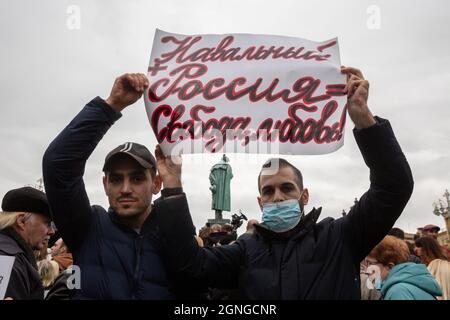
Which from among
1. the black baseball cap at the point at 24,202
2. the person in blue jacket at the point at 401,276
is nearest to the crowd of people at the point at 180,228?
the black baseball cap at the point at 24,202

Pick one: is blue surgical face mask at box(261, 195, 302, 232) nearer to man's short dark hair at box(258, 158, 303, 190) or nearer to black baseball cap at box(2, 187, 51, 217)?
man's short dark hair at box(258, 158, 303, 190)

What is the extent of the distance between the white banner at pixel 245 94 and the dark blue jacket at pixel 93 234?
436mm

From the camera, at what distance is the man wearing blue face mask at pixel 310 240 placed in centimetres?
204

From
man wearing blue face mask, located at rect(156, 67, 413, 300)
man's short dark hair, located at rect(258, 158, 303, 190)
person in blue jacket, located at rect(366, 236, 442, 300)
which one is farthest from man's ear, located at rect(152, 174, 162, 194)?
person in blue jacket, located at rect(366, 236, 442, 300)

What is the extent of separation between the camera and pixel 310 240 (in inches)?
86.5

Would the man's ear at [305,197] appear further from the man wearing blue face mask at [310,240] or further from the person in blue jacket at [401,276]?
the person in blue jacket at [401,276]

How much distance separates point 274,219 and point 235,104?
756 mm

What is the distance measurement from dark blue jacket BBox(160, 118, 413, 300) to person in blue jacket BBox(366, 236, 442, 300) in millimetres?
973
